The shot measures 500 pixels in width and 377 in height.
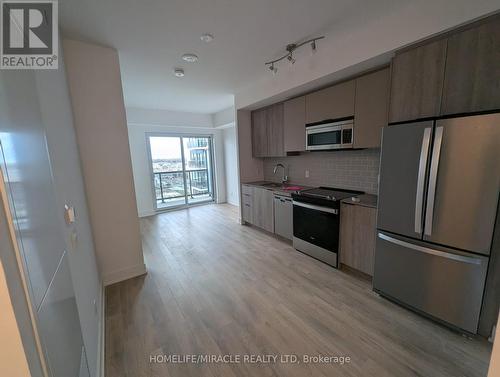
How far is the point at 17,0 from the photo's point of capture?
45.2 inches

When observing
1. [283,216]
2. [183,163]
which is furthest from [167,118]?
[283,216]

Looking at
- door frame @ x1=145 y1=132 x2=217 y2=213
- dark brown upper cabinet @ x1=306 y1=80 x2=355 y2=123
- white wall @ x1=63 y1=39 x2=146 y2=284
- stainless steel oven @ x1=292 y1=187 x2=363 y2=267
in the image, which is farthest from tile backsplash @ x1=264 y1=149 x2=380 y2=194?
door frame @ x1=145 y1=132 x2=217 y2=213

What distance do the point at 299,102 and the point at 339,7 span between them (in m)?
1.44

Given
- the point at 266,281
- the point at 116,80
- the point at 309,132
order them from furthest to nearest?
the point at 309,132
the point at 266,281
the point at 116,80

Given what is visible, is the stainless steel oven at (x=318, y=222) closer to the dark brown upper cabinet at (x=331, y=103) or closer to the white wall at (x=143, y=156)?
the dark brown upper cabinet at (x=331, y=103)

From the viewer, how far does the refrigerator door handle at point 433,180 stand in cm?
164

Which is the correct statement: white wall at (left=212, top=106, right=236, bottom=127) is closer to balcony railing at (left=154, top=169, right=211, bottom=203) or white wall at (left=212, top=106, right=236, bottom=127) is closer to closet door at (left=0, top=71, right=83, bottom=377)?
balcony railing at (left=154, top=169, right=211, bottom=203)

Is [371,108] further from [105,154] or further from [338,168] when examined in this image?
[105,154]

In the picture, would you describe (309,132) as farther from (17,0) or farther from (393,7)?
(17,0)

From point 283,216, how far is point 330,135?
4.85ft

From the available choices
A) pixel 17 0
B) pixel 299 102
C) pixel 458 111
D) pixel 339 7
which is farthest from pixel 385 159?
pixel 17 0

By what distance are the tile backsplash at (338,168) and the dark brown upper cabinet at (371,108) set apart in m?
0.38

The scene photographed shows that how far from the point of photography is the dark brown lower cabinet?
7.62ft

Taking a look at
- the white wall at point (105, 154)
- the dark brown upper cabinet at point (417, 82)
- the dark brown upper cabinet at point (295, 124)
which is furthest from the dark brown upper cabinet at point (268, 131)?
the white wall at point (105, 154)
